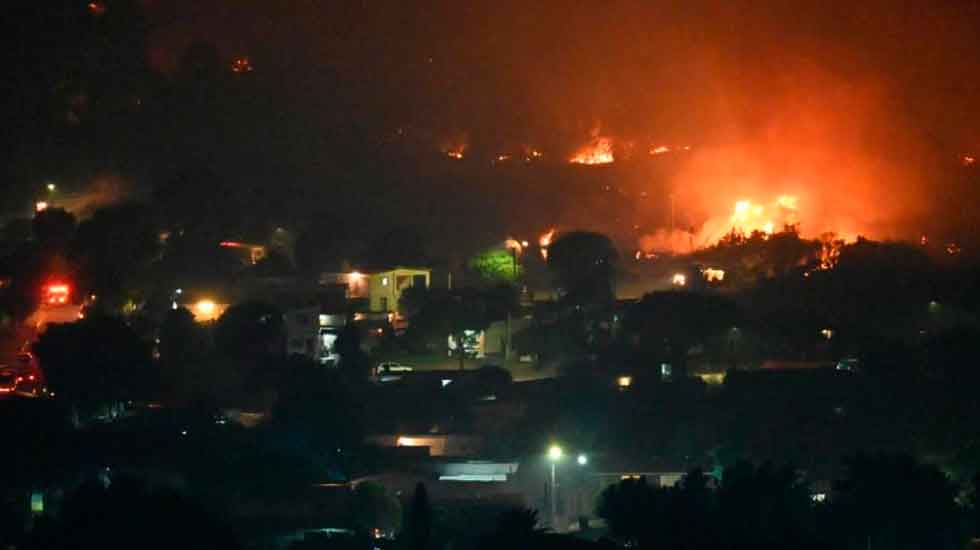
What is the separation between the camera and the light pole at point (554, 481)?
12328 millimetres

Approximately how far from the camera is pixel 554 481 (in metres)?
12.7

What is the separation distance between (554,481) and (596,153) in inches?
613

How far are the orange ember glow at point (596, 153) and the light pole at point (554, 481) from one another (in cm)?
1447

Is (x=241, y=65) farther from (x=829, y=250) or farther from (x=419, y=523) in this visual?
(x=419, y=523)

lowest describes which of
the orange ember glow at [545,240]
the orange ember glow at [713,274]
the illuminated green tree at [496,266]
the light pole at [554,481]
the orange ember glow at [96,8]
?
the light pole at [554,481]

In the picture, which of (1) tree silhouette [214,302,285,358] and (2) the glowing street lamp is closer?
(2) the glowing street lamp

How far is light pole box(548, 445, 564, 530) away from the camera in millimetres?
12328

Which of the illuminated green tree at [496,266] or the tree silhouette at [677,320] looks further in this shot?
the illuminated green tree at [496,266]

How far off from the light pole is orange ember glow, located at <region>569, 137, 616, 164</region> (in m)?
14.5

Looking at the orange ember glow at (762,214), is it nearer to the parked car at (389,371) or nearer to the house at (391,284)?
the house at (391,284)

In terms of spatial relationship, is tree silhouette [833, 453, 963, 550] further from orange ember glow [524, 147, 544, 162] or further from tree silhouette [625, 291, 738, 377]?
orange ember glow [524, 147, 544, 162]

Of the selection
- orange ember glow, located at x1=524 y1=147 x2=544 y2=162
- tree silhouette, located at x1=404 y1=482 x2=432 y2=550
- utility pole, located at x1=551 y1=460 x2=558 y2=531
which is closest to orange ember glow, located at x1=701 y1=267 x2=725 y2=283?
orange ember glow, located at x1=524 y1=147 x2=544 y2=162

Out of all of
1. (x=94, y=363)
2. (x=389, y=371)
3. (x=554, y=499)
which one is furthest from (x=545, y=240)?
(x=554, y=499)

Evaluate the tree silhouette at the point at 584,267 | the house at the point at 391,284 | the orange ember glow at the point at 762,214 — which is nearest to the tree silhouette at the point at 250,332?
the house at the point at 391,284
